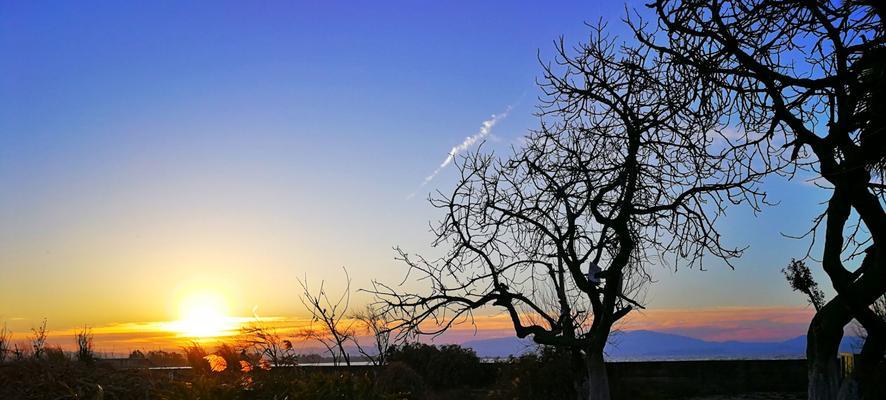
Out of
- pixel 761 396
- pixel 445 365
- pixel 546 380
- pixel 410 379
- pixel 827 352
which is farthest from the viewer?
pixel 445 365

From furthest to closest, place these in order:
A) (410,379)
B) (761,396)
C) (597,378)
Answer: (761,396) → (410,379) → (597,378)

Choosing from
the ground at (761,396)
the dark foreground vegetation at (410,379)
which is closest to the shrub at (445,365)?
the dark foreground vegetation at (410,379)

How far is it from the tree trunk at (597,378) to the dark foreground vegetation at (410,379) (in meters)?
3.94

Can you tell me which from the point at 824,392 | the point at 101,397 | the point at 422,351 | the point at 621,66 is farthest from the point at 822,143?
the point at 422,351

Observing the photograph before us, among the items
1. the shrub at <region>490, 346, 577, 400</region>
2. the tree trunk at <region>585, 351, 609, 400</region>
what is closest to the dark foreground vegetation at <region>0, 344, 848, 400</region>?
the shrub at <region>490, 346, 577, 400</region>

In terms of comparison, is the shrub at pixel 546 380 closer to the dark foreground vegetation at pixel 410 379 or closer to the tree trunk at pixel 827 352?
the dark foreground vegetation at pixel 410 379

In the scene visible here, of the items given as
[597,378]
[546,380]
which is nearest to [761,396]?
[546,380]

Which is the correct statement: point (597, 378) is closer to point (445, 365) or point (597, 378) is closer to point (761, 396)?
point (761, 396)

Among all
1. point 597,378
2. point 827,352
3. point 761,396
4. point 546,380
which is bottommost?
point 761,396

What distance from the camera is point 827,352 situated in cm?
954

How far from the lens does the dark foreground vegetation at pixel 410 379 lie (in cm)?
366

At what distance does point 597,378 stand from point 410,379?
22.6 feet

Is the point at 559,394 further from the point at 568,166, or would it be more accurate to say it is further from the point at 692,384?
the point at 568,166

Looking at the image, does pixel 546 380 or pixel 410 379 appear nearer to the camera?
pixel 410 379
